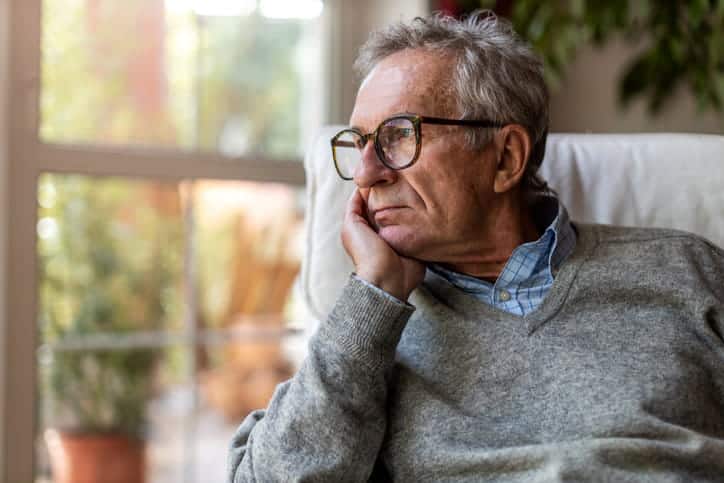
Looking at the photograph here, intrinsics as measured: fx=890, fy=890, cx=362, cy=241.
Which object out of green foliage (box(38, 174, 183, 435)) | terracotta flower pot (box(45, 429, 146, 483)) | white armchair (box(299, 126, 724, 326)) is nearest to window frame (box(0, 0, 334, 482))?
green foliage (box(38, 174, 183, 435))

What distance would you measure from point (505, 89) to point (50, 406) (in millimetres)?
1430

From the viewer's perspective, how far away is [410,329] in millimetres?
1383

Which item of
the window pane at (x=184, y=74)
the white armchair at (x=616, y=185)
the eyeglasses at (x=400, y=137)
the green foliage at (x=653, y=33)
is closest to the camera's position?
the eyeglasses at (x=400, y=137)

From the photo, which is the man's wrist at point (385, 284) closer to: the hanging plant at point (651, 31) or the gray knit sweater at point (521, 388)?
the gray knit sweater at point (521, 388)

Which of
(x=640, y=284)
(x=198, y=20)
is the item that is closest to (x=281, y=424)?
(x=640, y=284)

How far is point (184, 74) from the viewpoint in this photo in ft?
7.37

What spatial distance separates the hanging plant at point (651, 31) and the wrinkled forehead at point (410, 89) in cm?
101

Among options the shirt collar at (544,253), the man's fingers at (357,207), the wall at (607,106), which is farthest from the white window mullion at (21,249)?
the wall at (607,106)

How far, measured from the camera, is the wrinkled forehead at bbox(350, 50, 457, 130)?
133cm

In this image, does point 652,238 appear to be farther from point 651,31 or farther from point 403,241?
point 651,31

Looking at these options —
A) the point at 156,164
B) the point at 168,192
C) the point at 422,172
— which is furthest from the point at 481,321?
the point at 168,192

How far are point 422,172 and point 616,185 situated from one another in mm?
493

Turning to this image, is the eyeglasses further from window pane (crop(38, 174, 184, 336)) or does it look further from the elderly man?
window pane (crop(38, 174, 184, 336))

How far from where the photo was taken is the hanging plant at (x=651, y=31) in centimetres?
230
